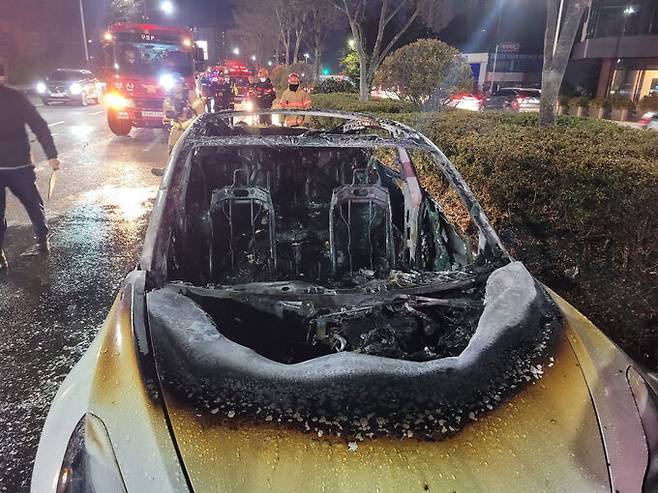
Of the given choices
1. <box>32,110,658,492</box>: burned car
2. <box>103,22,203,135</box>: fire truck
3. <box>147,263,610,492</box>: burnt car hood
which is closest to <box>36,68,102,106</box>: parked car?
<box>103,22,203,135</box>: fire truck

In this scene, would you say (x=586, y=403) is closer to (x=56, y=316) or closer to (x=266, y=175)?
(x=266, y=175)

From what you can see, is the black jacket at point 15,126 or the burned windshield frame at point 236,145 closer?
the burned windshield frame at point 236,145

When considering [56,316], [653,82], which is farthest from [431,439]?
[653,82]

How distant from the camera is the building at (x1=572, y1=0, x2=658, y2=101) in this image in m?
25.9

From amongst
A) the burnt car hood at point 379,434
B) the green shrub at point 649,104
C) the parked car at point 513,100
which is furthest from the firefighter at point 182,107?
the green shrub at point 649,104

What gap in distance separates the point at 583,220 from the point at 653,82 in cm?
2822

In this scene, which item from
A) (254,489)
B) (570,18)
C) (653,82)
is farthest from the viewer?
(653,82)

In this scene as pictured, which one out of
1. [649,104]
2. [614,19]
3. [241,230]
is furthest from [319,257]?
[614,19]

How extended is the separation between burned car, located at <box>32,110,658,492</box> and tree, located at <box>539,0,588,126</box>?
579 centimetres

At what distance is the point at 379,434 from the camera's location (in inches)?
59.0

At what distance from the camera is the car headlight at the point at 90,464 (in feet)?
4.48

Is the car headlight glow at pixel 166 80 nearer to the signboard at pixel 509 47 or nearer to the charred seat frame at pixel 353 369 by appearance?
the charred seat frame at pixel 353 369

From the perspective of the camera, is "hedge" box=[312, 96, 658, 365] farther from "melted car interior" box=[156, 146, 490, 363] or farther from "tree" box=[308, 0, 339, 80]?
"tree" box=[308, 0, 339, 80]

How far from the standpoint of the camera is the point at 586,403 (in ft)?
5.53
